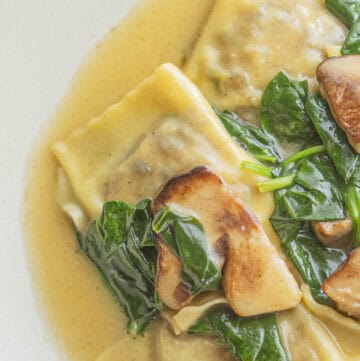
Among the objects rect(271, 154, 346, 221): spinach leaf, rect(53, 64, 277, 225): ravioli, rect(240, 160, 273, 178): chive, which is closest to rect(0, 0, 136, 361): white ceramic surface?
rect(53, 64, 277, 225): ravioli

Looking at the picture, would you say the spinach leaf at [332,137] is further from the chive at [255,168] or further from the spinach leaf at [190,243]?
the spinach leaf at [190,243]

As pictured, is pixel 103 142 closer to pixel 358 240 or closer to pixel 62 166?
pixel 62 166

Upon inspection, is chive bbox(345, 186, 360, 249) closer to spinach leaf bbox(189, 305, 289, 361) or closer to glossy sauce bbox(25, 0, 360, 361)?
glossy sauce bbox(25, 0, 360, 361)

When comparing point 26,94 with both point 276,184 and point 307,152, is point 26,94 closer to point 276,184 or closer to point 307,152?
point 276,184

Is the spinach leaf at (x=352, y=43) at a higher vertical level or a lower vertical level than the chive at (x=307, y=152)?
higher

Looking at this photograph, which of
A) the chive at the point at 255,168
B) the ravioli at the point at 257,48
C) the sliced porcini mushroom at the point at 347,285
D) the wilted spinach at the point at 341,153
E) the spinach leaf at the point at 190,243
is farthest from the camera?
the ravioli at the point at 257,48

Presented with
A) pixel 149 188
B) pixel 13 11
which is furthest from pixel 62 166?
pixel 13 11

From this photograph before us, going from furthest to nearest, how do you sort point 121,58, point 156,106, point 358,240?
point 121,58 < point 156,106 < point 358,240

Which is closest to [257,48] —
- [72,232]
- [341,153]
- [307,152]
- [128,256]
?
[307,152]

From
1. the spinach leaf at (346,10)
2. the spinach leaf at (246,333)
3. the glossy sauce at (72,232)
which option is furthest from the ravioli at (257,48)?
the spinach leaf at (246,333)
